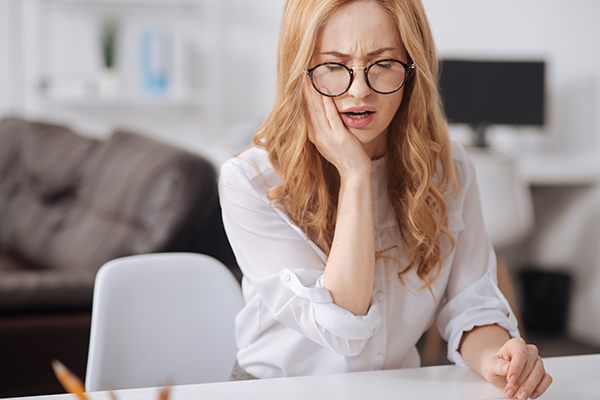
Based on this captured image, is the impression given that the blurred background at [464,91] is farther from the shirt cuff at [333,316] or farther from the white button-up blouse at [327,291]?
the shirt cuff at [333,316]

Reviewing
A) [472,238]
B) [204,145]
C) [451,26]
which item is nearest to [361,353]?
[472,238]

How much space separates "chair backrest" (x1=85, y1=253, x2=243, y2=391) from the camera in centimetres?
174

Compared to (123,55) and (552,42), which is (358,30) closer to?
(552,42)

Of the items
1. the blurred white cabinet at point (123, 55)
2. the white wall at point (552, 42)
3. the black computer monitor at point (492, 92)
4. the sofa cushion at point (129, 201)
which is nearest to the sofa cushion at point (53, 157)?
the sofa cushion at point (129, 201)

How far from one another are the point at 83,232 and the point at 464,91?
1836mm

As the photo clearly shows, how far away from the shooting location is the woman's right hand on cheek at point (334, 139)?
4.91 ft

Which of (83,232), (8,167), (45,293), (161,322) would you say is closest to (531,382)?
(161,322)

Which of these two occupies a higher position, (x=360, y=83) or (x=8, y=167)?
(x=360, y=83)

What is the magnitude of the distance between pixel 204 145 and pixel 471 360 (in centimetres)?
419

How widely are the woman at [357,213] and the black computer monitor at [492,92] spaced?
278 centimetres

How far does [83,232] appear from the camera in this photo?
11.4ft

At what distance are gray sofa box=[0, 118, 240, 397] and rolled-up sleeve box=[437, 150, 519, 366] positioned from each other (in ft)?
4.61

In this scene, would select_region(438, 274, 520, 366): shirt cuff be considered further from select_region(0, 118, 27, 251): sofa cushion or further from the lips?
select_region(0, 118, 27, 251): sofa cushion

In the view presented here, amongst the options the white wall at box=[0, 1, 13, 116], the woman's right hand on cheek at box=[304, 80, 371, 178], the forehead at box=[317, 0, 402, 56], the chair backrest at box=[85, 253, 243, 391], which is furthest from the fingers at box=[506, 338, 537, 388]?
the white wall at box=[0, 1, 13, 116]
